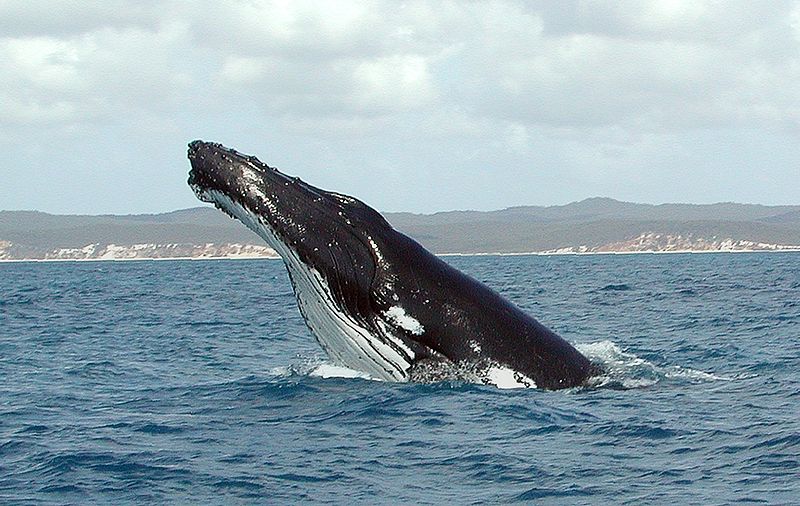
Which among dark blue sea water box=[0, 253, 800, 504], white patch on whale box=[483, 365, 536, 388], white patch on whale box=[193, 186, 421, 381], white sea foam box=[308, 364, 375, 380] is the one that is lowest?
dark blue sea water box=[0, 253, 800, 504]

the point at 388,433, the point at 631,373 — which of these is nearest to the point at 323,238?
the point at 388,433

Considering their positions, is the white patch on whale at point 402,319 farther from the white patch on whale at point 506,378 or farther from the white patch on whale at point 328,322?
the white patch on whale at point 506,378

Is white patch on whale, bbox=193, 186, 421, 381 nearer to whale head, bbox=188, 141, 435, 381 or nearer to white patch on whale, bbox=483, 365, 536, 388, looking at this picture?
whale head, bbox=188, 141, 435, 381

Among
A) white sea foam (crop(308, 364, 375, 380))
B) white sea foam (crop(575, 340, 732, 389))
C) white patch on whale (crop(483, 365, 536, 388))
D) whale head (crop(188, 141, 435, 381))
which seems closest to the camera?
whale head (crop(188, 141, 435, 381))

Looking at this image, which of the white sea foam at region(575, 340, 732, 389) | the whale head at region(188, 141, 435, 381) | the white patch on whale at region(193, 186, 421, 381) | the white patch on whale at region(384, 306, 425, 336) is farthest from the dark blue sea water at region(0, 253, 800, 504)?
the whale head at region(188, 141, 435, 381)

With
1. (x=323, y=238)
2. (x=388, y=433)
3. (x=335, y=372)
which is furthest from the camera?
(x=335, y=372)

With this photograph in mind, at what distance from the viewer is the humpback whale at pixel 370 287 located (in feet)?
35.2

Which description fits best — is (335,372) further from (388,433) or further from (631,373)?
(631,373)

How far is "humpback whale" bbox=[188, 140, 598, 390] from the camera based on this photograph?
422 inches

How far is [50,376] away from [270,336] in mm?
7435

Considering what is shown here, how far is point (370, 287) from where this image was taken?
10.8m

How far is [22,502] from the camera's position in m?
8.09

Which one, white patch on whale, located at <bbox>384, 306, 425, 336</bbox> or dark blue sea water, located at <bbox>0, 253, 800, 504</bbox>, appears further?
white patch on whale, located at <bbox>384, 306, 425, 336</bbox>

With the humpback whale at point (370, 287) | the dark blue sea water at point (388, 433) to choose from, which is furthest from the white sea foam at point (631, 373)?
the humpback whale at point (370, 287)
